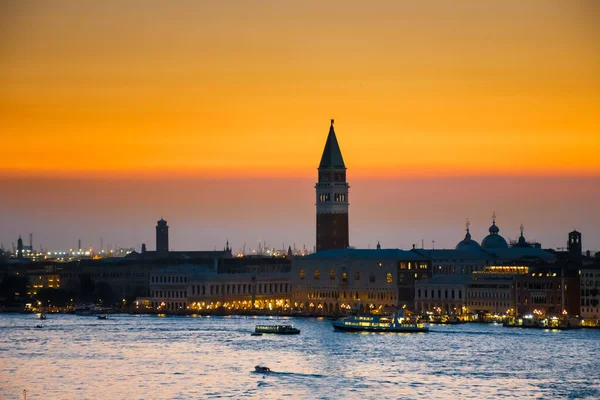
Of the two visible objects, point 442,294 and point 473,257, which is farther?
point 473,257

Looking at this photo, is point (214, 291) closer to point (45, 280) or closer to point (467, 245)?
point (467, 245)

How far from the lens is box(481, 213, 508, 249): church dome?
4131 inches

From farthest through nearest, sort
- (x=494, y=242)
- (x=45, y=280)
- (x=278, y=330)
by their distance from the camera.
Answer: (x=45, y=280)
(x=494, y=242)
(x=278, y=330)

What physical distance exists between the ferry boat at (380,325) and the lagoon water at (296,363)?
1178 millimetres

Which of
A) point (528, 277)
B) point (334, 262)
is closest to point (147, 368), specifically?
point (528, 277)

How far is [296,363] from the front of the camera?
190 feet

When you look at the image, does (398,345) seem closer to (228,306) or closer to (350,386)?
(350,386)

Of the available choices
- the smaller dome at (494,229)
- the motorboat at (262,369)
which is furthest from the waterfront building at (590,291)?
the motorboat at (262,369)

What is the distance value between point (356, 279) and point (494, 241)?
14.4m

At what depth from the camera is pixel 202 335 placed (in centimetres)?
7244

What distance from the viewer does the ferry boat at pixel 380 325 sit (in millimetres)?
75750

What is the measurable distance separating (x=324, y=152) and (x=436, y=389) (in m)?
50.0

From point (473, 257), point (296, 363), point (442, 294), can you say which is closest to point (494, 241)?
point (473, 257)

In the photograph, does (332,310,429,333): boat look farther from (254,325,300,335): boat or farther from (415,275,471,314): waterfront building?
(415,275,471,314): waterfront building
